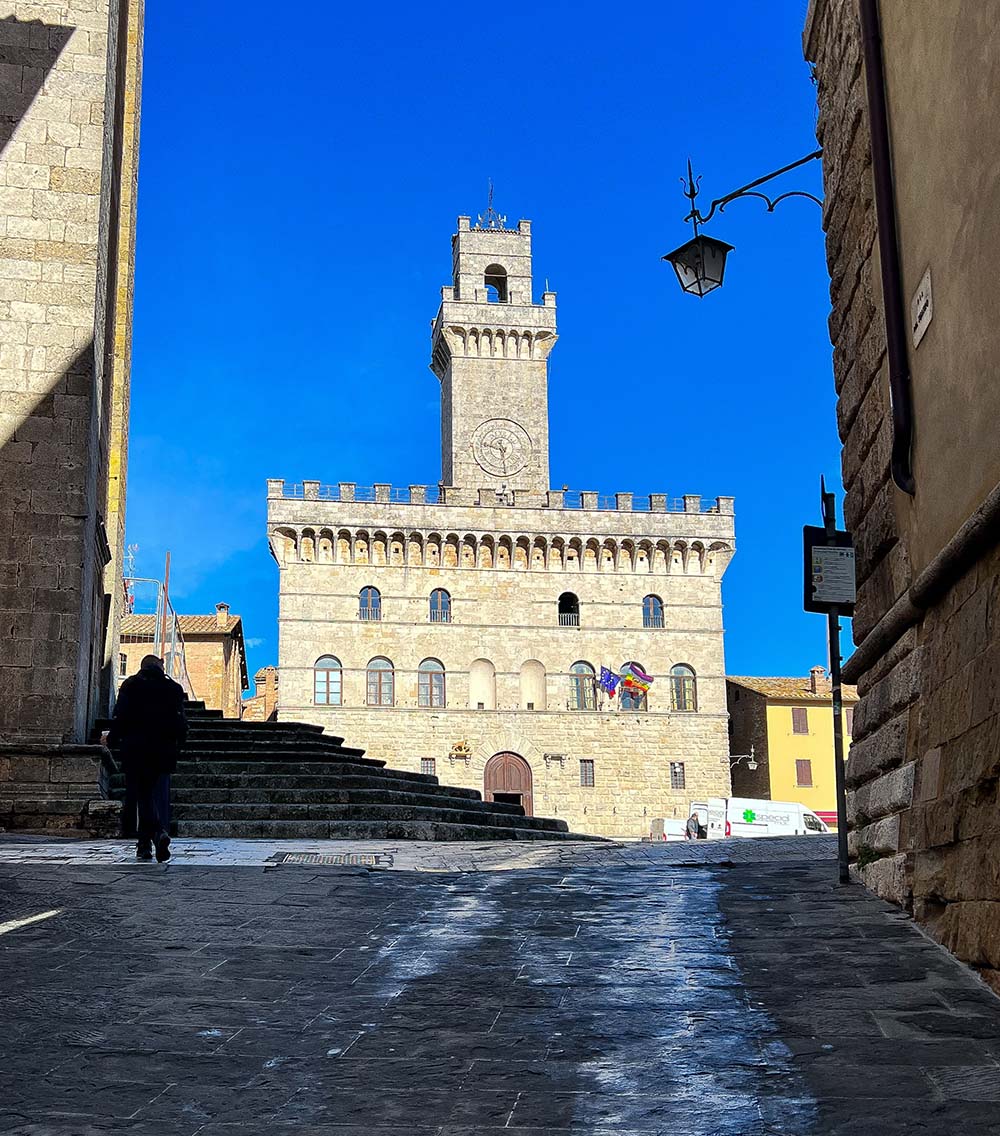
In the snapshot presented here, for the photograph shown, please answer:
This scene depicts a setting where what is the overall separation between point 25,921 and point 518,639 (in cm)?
4059

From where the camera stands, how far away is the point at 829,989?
15.2 feet

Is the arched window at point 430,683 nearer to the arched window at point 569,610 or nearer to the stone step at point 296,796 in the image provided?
the arched window at point 569,610

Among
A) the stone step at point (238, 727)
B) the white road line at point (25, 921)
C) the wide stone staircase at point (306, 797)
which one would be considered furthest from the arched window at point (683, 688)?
the white road line at point (25, 921)

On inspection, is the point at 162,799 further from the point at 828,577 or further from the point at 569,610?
the point at 569,610

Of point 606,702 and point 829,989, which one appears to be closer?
point 829,989

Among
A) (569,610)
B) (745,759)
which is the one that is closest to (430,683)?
(569,610)

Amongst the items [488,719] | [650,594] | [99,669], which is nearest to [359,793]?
[99,669]

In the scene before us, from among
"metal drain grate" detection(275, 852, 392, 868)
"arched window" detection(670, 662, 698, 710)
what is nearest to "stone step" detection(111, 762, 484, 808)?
"metal drain grate" detection(275, 852, 392, 868)

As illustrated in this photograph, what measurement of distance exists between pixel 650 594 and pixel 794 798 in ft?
29.1

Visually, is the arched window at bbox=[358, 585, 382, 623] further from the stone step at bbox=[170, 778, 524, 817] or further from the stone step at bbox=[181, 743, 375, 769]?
the stone step at bbox=[170, 778, 524, 817]

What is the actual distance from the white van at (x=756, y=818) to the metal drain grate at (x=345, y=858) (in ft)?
96.1

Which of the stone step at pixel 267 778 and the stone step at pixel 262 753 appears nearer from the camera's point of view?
the stone step at pixel 267 778

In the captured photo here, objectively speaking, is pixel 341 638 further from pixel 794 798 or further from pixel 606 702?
pixel 794 798

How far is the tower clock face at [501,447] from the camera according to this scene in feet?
175
